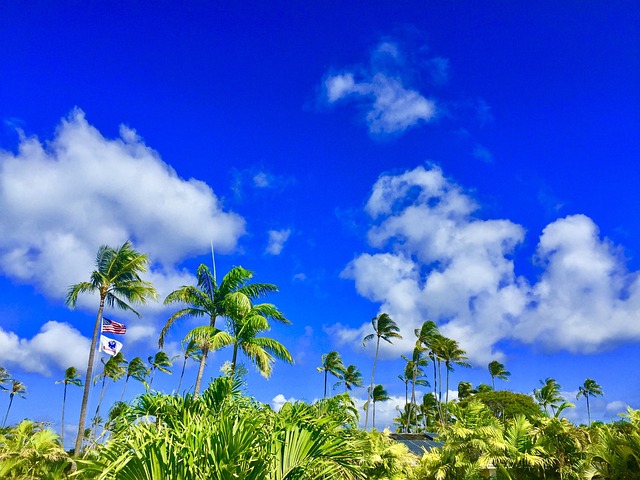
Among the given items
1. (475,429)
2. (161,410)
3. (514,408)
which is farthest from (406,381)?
(161,410)

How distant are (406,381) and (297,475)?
76685mm

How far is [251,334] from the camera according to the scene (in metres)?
21.7

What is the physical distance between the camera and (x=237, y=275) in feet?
75.7

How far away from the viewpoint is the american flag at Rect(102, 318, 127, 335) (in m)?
28.1

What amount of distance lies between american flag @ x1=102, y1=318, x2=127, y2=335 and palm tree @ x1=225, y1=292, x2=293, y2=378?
9.37 meters

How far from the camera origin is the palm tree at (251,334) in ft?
70.5

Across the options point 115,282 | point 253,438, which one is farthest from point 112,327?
point 253,438

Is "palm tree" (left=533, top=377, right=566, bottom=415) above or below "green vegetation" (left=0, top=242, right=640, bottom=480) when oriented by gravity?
above

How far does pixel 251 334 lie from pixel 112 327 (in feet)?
35.6

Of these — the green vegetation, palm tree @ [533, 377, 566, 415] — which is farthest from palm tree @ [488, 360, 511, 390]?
the green vegetation

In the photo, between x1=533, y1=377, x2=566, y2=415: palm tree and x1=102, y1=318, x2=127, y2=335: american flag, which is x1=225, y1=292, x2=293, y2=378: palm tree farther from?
x1=533, y1=377, x2=566, y2=415: palm tree

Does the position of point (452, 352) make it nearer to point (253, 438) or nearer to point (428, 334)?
point (428, 334)

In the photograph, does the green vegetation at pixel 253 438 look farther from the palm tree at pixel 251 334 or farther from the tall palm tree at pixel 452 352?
the tall palm tree at pixel 452 352

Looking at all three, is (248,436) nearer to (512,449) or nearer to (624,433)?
(624,433)
